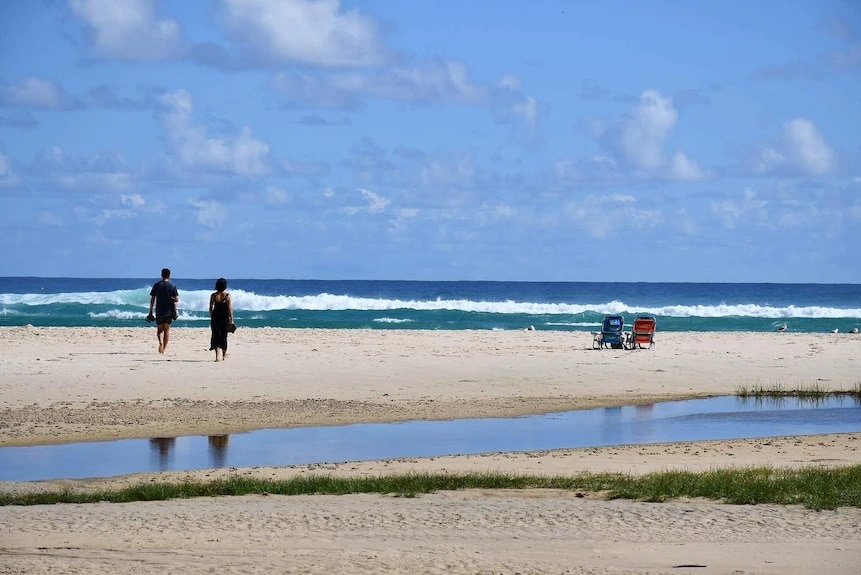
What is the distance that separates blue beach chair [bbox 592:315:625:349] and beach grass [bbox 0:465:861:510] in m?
16.9

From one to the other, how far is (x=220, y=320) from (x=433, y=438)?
24.0 feet

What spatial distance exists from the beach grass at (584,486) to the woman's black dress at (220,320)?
10031 millimetres

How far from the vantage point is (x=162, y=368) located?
1988 cm

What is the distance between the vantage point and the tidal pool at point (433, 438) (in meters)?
12.3

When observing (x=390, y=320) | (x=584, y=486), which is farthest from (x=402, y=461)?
(x=390, y=320)

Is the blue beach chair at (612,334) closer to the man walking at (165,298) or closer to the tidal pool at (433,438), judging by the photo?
the tidal pool at (433,438)

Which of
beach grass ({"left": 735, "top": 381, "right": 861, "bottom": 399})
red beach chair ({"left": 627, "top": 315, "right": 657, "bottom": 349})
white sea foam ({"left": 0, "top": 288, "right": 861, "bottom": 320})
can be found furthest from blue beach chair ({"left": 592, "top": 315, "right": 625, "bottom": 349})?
white sea foam ({"left": 0, "top": 288, "right": 861, "bottom": 320})

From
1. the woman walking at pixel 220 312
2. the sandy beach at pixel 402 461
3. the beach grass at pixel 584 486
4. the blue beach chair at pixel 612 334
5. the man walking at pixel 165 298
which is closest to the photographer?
the sandy beach at pixel 402 461

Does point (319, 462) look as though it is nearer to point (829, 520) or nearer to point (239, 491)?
point (239, 491)

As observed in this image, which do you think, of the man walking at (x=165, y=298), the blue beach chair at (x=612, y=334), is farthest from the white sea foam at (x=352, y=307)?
the man walking at (x=165, y=298)

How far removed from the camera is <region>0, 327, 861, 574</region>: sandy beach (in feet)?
24.1

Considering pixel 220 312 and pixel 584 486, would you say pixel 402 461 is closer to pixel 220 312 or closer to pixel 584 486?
pixel 584 486

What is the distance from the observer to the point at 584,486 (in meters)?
10.1

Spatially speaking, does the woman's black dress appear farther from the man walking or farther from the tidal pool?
the tidal pool
